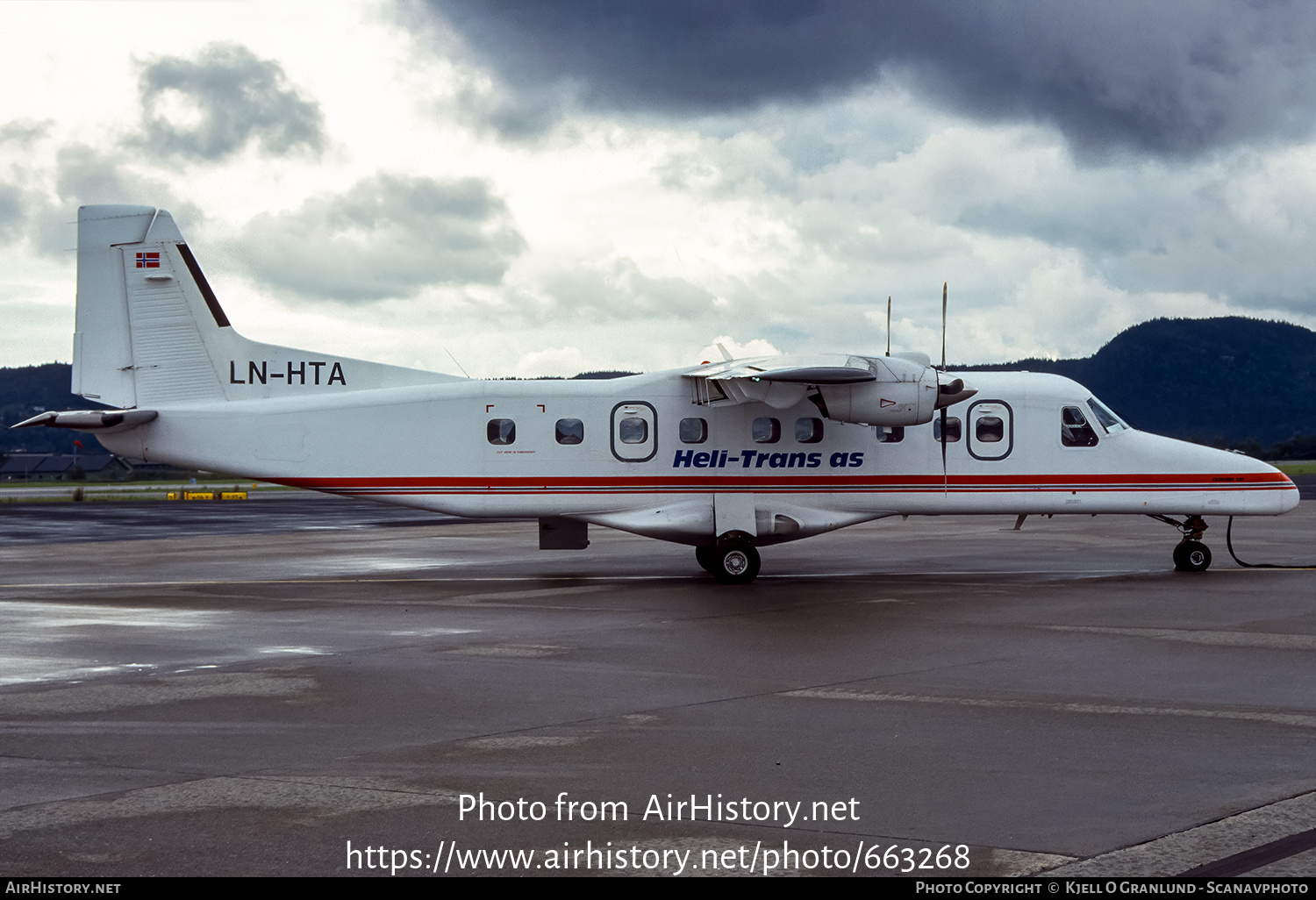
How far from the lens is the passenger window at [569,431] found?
18281 mm

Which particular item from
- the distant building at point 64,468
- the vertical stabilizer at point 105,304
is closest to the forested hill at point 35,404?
the distant building at point 64,468

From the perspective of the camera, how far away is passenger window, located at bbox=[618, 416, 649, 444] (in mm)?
18297

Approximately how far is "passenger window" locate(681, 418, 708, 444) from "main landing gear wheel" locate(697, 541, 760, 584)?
1770 millimetres

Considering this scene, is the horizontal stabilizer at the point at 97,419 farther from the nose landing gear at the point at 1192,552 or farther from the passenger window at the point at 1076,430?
the nose landing gear at the point at 1192,552

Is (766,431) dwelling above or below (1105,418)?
below

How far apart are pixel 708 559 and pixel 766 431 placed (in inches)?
87.2

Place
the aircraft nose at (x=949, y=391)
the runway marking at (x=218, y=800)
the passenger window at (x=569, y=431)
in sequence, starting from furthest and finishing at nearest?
the passenger window at (x=569, y=431)
the aircraft nose at (x=949, y=391)
the runway marking at (x=218, y=800)

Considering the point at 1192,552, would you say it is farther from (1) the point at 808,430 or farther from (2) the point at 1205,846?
(2) the point at 1205,846

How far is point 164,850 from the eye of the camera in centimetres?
530

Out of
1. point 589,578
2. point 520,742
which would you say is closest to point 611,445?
point 589,578

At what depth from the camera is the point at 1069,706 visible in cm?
848

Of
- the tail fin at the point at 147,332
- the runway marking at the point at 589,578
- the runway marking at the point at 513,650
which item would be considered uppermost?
the tail fin at the point at 147,332

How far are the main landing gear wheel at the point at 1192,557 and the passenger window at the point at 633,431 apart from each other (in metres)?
8.75

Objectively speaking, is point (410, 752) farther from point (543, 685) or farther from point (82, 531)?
point (82, 531)
